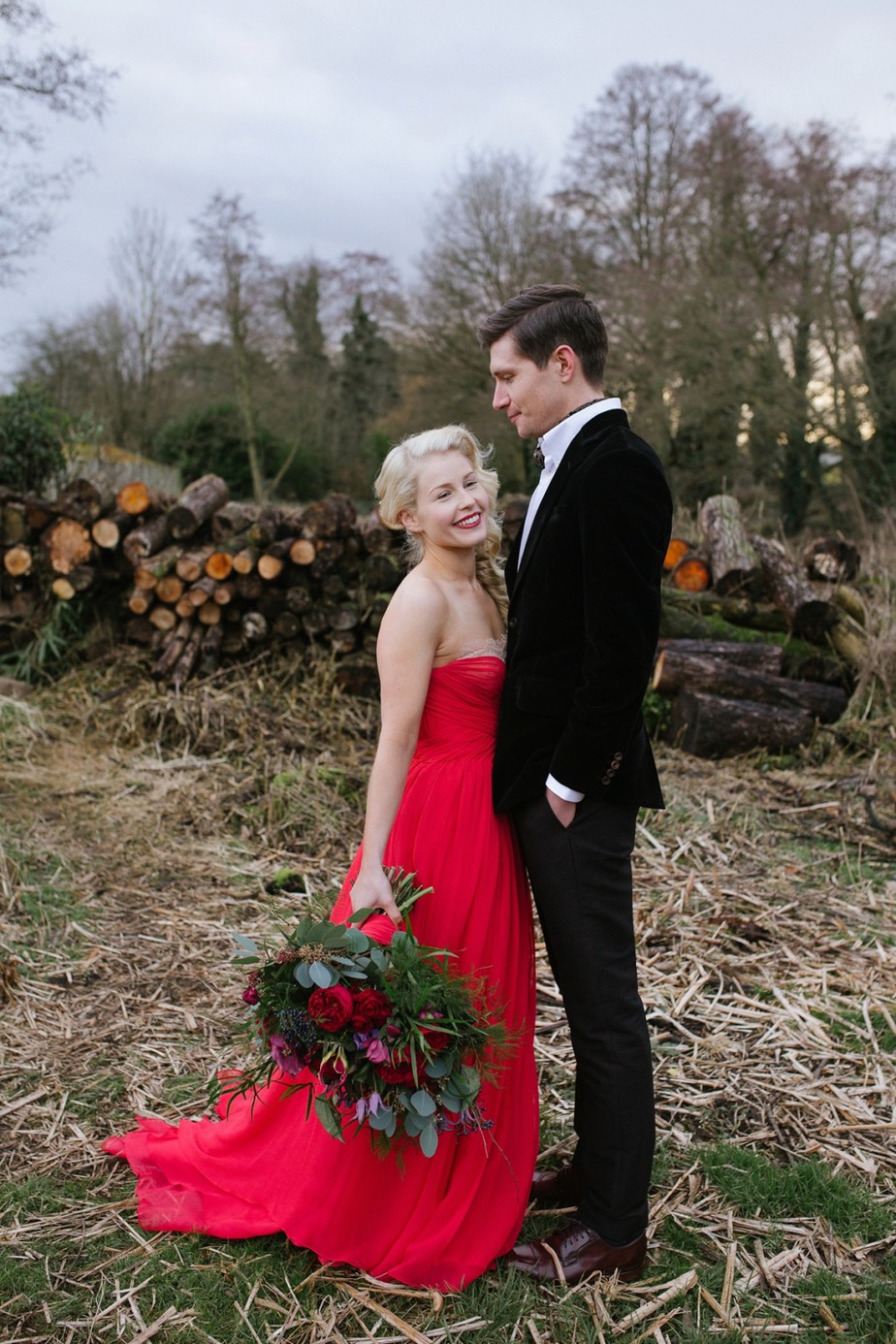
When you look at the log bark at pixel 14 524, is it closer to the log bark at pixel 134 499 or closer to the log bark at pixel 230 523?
the log bark at pixel 134 499

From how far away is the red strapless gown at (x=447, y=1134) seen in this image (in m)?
2.41

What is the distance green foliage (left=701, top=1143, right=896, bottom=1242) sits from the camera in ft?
8.85

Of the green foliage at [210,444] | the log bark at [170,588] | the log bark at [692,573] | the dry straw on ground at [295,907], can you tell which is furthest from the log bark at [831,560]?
the green foliage at [210,444]

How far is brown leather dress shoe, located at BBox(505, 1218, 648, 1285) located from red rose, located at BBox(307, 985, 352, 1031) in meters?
0.90

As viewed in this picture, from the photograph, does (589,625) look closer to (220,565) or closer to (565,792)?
(565,792)

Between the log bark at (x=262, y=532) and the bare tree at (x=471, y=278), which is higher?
the bare tree at (x=471, y=278)

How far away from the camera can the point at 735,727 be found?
6.74 metres

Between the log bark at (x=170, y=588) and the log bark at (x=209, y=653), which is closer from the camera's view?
the log bark at (x=209, y=653)

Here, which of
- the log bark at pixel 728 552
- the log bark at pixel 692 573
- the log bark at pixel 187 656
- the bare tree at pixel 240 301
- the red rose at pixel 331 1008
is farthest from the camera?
the bare tree at pixel 240 301

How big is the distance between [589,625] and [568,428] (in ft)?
1.55

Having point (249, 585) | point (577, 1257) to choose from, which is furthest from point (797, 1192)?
point (249, 585)

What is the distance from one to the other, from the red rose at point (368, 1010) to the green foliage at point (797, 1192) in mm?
1386

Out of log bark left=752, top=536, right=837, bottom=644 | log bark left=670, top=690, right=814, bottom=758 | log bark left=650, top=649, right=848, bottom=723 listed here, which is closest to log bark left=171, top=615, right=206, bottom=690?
log bark left=650, top=649, right=848, bottom=723

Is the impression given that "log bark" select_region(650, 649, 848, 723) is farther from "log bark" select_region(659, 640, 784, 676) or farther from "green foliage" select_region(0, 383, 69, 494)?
"green foliage" select_region(0, 383, 69, 494)
